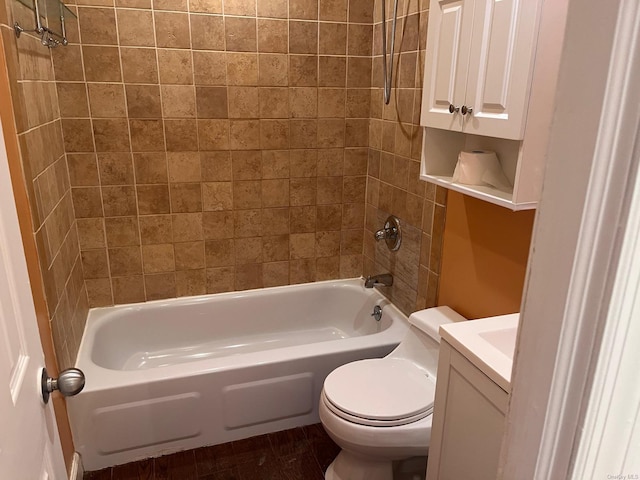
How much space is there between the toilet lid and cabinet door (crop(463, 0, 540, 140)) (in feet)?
3.09

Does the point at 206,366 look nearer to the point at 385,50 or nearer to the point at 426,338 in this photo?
the point at 426,338

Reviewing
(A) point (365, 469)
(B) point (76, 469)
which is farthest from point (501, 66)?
(B) point (76, 469)

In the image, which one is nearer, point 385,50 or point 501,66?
point 501,66

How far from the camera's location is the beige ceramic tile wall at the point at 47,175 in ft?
4.70

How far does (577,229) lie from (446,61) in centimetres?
121

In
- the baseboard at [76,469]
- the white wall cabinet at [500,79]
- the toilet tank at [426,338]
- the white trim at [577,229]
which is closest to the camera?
the white trim at [577,229]

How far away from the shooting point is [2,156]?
0.80 m

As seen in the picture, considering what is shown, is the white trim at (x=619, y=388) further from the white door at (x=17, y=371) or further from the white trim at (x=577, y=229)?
the white door at (x=17, y=371)

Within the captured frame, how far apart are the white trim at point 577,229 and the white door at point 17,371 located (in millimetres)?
709

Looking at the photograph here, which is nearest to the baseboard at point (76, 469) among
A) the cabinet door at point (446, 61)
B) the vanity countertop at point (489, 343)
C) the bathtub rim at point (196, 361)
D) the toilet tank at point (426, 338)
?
the bathtub rim at point (196, 361)

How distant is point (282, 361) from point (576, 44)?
5.81ft

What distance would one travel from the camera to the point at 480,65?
1370 millimetres

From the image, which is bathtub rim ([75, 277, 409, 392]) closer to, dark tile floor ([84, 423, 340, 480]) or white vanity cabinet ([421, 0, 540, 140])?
dark tile floor ([84, 423, 340, 480])

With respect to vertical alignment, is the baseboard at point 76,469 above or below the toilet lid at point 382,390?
below
